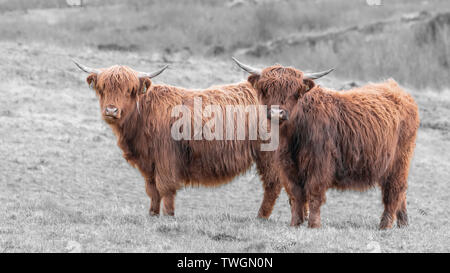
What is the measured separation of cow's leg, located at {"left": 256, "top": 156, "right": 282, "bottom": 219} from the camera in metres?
7.05

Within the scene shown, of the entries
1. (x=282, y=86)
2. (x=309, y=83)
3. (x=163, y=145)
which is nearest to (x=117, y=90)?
(x=163, y=145)

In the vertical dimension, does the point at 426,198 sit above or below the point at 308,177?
below

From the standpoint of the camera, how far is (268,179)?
7.15 m

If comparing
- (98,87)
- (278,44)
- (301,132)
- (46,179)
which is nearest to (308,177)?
(301,132)

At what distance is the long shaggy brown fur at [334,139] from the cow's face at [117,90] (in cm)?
133

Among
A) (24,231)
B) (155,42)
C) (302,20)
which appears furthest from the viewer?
(302,20)

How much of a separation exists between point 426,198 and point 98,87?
22.2ft

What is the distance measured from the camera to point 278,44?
3838 cm

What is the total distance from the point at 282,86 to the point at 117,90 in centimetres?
178

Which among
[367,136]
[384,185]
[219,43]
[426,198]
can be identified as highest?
[367,136]

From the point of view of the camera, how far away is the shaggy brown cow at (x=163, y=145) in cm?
658

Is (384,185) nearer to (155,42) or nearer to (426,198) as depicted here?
(426,198)

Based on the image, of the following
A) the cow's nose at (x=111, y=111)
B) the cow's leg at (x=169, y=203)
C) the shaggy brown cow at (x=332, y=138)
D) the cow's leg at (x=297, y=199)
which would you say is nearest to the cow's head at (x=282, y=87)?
the shaggy brown cow at (x=332, y=138)

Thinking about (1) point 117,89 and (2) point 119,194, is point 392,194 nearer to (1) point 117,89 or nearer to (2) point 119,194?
(1) point 117,89
